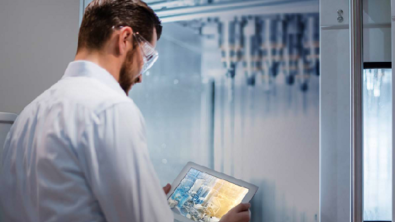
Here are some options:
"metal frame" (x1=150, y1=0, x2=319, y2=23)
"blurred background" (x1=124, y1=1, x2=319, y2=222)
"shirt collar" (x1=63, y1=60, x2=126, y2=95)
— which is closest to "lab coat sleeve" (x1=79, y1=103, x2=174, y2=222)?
"shirt collar" (x1=63, y1=60, x2=126, y2=95)

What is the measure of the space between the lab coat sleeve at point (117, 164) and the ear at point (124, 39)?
9.1 inches

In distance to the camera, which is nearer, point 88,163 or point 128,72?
point 88,163

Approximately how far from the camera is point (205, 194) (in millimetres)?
1385

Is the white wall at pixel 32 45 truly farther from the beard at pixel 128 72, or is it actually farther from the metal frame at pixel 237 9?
the beard at pixel 128 72

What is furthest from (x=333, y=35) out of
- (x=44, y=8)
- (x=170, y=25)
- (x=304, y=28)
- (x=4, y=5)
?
(x=4, y=5)

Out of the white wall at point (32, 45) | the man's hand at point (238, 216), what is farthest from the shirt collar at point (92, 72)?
the white wall at point (32, 45)

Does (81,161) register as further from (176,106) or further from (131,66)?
(176,106)

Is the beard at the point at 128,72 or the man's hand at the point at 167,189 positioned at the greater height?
the beard at the point at 128,72

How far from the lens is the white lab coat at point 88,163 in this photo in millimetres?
733

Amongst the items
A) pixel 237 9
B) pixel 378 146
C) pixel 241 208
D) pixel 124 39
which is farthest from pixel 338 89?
pixel 124 39

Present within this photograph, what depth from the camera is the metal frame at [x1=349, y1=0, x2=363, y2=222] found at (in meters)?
1.26

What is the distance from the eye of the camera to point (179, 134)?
1.60 m

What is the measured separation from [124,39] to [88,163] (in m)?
0.36

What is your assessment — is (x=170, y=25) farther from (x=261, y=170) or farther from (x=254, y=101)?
(x=261, y=170)
